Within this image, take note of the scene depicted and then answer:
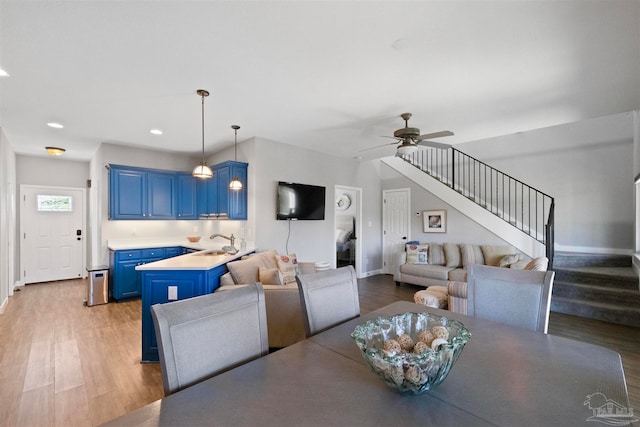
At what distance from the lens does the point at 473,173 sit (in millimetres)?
6227

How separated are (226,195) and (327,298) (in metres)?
3.46

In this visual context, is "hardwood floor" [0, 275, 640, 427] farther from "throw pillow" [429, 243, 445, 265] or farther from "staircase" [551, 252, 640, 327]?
"throw pillow" [429, 243, 445, 265]

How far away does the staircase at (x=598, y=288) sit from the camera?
142 inches

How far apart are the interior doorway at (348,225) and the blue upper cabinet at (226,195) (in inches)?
76.8

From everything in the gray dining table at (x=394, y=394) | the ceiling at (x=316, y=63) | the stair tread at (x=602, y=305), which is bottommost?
the stair tread at (x=602, y=305)

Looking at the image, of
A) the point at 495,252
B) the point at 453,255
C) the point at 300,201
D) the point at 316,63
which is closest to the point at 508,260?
the point at 495,252

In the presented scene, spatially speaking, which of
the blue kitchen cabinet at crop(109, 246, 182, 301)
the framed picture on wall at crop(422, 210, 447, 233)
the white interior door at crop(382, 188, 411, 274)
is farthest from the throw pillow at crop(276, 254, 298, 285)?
the framed picture on wall at crop(422, 210, 447, 233)

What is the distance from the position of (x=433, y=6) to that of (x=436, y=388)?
2.06 m

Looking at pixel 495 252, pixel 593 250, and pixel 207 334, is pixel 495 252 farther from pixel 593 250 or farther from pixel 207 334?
pixel 207 334

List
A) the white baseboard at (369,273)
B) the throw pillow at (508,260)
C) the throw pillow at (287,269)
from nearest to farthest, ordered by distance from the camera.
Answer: the throw pillow at (287,269), the throw pillow at (508,260), the white baseboard at (369,273)

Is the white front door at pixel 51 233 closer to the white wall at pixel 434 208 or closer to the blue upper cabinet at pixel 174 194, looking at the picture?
the blue upper cabinet at pixel 174 194

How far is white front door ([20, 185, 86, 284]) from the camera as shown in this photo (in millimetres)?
5508

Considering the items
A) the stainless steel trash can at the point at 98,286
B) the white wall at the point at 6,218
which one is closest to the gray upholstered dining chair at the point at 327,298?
the stainless steel trash can at the point at 98,286

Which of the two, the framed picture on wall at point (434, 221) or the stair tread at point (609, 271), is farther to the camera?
the framed picture on wall at point (434, 221)
